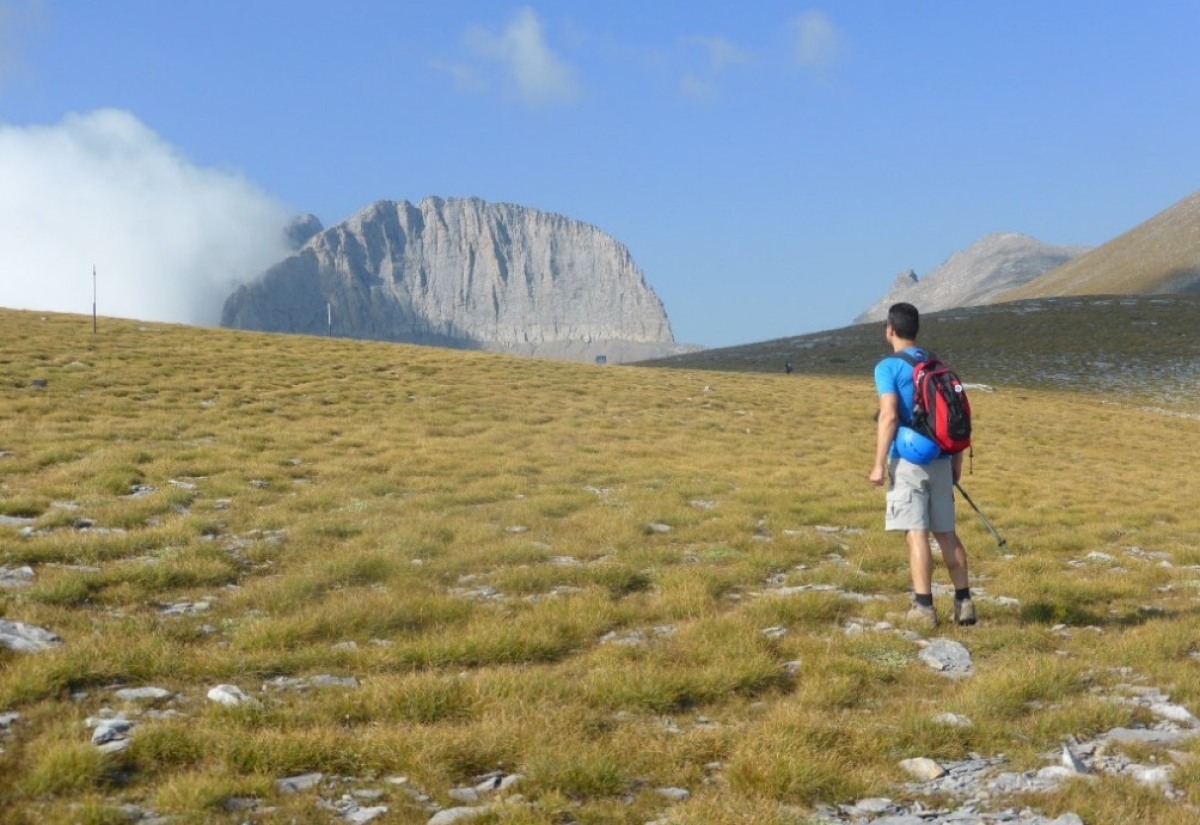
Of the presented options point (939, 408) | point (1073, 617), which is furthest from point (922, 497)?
point (1073, 617)

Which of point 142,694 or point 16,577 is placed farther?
point 16,577

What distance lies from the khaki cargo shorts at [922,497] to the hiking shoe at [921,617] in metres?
0.89

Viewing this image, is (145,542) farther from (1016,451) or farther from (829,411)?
(829,411)

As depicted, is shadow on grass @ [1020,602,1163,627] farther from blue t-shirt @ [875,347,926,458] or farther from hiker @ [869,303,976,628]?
blue t-shirt @ [875,347,926,458]

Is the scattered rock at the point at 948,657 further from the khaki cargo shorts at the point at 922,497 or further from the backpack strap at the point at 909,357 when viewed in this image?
the backpack strap at the point at 909,357

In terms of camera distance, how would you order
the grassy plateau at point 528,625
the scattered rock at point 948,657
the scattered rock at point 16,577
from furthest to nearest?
1. the scattered rock at point 16,577
2. the scattered rock at point 948,657
3. the grassy plateau at point 528,625

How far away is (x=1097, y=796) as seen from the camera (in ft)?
19.5

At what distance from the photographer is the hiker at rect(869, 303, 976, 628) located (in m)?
10.1

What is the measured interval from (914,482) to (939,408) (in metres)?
0.86

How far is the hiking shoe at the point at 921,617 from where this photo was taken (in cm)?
1020

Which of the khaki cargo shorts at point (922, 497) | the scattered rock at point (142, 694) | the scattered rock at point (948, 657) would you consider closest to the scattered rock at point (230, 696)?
the scattered rock at point (142, 694)

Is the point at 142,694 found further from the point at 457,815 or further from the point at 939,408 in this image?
the point at 939,408

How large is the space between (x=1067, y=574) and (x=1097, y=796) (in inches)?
318

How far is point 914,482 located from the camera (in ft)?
33.2
